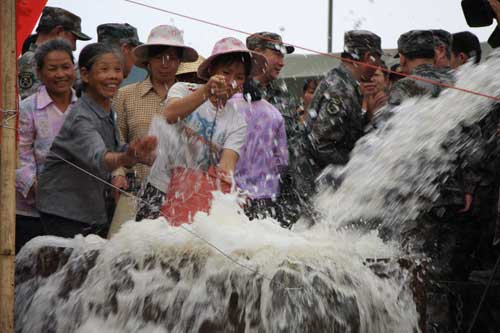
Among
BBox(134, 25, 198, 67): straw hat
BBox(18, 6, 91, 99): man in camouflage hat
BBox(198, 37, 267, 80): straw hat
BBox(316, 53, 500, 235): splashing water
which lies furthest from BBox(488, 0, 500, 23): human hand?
BBox(18, 6, 91, 99): man in camouflage hat

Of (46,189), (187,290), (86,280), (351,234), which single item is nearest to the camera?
(187,290)

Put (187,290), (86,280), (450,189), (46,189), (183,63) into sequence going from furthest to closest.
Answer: (183,63) < (450,189) < (46,189) < (86,280) < (187,290)

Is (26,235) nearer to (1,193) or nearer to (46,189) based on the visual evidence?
(46,189)

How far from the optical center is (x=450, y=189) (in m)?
5.76

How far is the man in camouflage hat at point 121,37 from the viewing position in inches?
272

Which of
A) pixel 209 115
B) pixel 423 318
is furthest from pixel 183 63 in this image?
pixel 423 318

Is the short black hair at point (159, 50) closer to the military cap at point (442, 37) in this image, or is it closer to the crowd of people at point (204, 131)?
the crowd of people at point (204, 131)

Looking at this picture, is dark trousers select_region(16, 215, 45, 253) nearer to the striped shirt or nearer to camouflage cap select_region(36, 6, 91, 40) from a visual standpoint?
the striped shirt

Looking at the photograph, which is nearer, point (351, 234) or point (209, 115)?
point (351, 234)

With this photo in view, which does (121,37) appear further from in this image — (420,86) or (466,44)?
(466,44)

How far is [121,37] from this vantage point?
697cm

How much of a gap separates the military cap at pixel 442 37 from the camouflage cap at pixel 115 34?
2334 millimetres

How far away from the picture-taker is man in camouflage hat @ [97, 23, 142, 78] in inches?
272

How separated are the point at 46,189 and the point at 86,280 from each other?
1.04 metres
